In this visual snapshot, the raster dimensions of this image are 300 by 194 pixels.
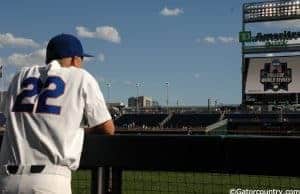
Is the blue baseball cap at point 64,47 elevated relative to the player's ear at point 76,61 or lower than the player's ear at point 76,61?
elevated

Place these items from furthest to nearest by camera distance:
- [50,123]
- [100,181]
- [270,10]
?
[270,10], [100,181], [50,123]

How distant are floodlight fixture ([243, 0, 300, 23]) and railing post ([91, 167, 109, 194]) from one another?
4943 centimetres

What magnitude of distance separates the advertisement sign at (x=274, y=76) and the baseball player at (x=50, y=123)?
143ft

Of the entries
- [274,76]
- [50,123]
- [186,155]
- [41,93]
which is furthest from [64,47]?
[274,76]

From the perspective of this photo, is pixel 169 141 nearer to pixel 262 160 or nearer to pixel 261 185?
pixel 262 160

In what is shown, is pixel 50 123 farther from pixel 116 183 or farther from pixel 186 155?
pixel 116 183

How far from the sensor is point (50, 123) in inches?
124

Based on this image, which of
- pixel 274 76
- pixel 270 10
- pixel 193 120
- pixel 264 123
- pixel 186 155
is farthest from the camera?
pixel 193 120

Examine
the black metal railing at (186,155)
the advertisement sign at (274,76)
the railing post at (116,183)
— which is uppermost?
the advertisement sign at (274,76)

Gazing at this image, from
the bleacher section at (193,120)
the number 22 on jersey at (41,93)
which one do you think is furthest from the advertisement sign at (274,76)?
the number 22 on jersey at (41,93)

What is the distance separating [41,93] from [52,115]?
129 mm

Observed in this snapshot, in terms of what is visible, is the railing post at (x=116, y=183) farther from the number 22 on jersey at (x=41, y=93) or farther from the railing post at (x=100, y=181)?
the number 22 on jersey at (x=41, y=93)

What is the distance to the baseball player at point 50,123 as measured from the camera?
3.11 meters

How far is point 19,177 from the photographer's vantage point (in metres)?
3.12
